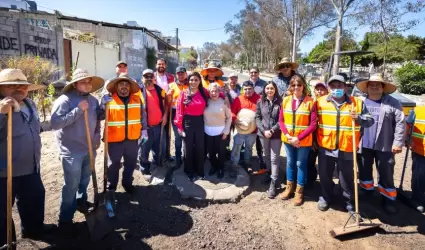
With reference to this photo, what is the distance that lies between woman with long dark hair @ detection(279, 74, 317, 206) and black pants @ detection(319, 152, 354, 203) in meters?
0.25

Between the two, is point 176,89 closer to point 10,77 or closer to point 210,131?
point 210,131

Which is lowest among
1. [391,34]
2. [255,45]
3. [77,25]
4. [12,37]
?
[12,37]

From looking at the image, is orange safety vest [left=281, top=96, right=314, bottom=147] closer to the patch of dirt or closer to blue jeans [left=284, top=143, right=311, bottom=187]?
blue jeans [left=284, top=143, right=311, bottom=187]

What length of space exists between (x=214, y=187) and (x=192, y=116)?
3.96 feet

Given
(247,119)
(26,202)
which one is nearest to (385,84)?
(247,119)

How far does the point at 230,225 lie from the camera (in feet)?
11.6

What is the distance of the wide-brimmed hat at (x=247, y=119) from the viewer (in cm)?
457

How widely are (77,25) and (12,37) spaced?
1159cm

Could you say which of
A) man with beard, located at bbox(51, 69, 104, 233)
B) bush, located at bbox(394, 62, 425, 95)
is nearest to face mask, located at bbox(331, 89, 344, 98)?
man with beard, located at bbox(51, 69, 104, 233)

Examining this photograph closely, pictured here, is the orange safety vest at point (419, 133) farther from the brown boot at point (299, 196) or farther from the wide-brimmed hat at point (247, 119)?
the wide-brimmed hat at point (247, 119)

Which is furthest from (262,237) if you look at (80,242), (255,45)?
(255,45)

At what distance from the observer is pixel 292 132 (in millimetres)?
3877

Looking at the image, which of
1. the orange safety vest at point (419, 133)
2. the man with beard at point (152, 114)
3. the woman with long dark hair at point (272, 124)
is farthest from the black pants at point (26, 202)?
the orange safety vest at point (419, 133)

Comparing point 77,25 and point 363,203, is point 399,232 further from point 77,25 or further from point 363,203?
point 77,25
